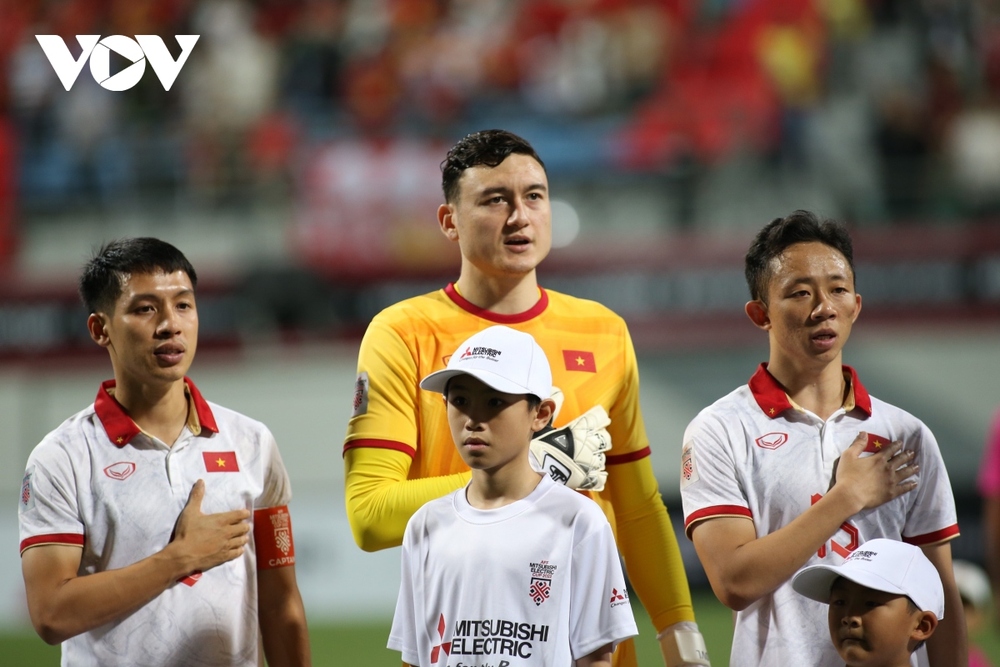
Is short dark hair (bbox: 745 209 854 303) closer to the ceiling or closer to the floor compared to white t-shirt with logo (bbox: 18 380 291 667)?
closer to the ceiling

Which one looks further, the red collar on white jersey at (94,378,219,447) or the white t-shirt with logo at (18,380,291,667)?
the red collar on white jersey at (94,378,219,447)

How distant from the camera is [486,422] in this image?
8.92 ft

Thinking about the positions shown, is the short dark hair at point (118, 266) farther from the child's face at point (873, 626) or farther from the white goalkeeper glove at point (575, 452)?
the child's face at point (873, 626)

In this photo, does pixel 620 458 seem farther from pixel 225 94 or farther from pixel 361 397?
pixel 225 94

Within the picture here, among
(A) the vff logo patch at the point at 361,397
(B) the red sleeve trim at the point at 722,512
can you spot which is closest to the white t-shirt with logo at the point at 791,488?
(B) the red sleeve trim at the point at 722,512

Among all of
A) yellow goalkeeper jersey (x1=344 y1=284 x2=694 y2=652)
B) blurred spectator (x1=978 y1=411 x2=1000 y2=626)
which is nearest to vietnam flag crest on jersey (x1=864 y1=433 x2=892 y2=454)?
yellow goalkeeper jersey (x1=344 y1=284 x2=694 y2=652)

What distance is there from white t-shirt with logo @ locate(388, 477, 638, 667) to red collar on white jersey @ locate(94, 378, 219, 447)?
2.40 feet

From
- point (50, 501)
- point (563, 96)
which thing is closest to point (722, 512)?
point (50, 501)

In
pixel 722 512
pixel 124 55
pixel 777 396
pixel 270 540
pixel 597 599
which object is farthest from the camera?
pixel 124 55

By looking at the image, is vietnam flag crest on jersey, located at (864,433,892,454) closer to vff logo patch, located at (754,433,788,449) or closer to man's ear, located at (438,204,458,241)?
vff logo patch, located at (754,433,788,449)

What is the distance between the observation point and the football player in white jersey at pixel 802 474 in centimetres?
280

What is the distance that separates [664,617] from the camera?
3162 millimetres

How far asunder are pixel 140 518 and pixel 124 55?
4.95 m

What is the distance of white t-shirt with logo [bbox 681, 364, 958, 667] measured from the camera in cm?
285
